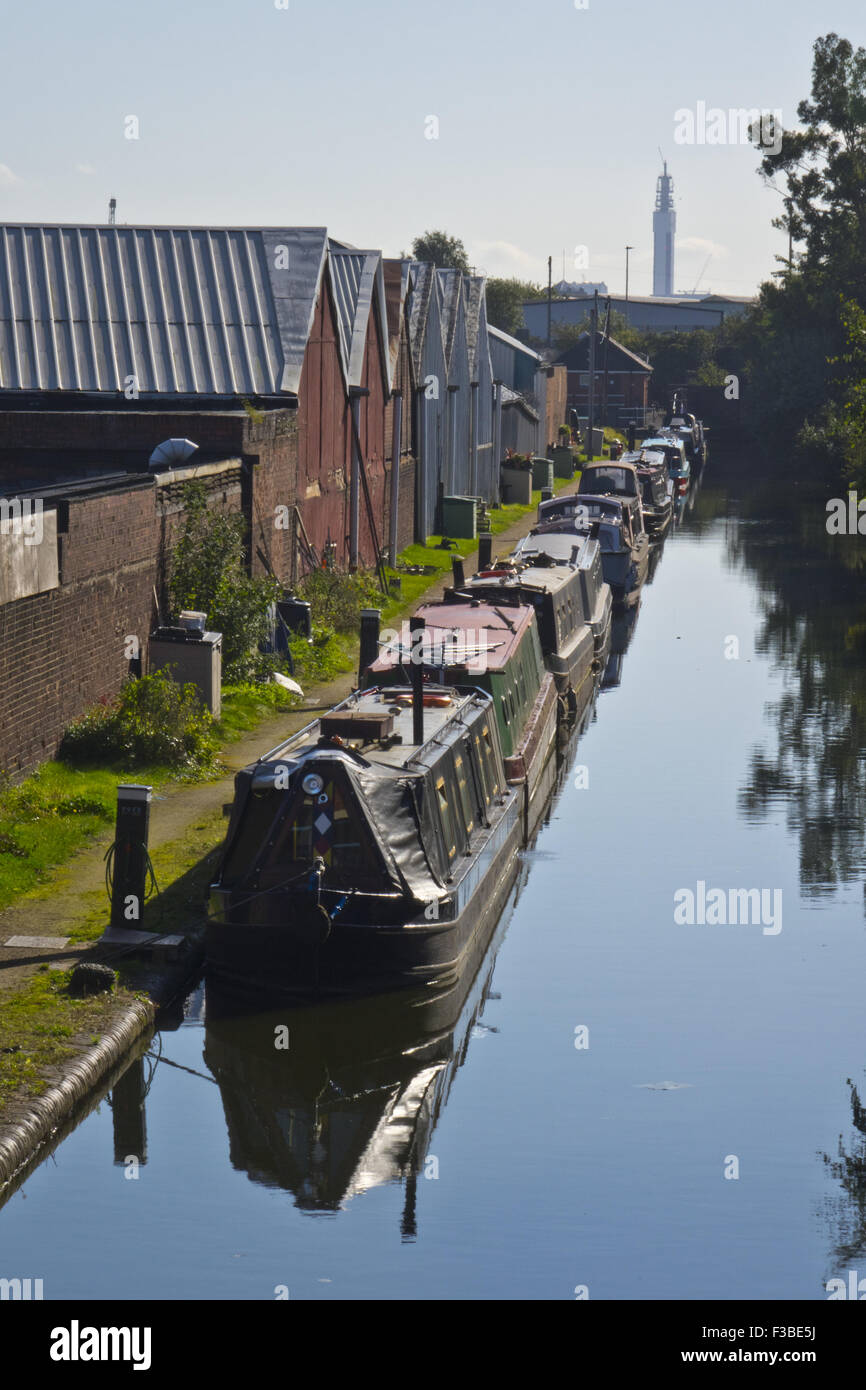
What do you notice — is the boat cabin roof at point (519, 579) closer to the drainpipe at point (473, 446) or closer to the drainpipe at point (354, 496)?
the drainpipe at point (354, 496)

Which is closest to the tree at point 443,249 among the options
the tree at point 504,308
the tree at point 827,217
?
the tree at point 504,308

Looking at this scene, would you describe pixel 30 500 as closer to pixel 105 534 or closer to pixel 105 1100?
pixel 105 534

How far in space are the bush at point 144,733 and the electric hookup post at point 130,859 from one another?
200 inches

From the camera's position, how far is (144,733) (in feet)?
64.3

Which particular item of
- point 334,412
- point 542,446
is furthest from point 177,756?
point 542,446

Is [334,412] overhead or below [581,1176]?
overhead

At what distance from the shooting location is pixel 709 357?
13338cm

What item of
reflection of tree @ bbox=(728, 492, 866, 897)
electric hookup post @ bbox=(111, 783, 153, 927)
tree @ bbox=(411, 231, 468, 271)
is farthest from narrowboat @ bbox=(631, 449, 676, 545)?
tree @ bbox=(411, 231, 468, 271)

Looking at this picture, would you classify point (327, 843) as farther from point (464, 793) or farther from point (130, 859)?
point (464, 793)

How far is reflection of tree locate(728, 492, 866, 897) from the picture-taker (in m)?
20.3

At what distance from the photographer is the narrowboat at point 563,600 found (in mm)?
25406

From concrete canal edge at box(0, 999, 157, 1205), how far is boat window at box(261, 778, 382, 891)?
1.55 m
